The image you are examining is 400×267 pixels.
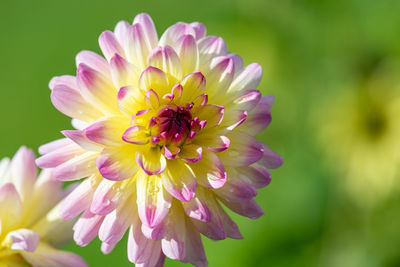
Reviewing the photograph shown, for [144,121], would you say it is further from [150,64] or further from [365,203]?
[365,203]

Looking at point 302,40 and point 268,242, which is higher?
point 302,40

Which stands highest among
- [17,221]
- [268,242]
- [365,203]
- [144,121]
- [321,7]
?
[321,7]

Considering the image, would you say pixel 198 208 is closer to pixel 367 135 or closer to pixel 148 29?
pixel 148 29

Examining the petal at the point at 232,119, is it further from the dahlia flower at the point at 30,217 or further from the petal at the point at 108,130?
the dahlia flower at the point at 30,217

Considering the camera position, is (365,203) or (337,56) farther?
(337,56)

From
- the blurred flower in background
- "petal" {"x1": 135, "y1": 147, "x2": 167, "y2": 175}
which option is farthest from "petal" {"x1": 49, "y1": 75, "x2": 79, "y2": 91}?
the blurred flower in background

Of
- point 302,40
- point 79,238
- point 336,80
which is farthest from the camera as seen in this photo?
point 302,40

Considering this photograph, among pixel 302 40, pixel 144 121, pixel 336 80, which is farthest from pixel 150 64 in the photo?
pixel 302 40

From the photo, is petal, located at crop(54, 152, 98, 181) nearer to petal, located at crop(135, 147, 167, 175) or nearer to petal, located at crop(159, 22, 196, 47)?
petal, located at crop(135, 147, 167, 175)
